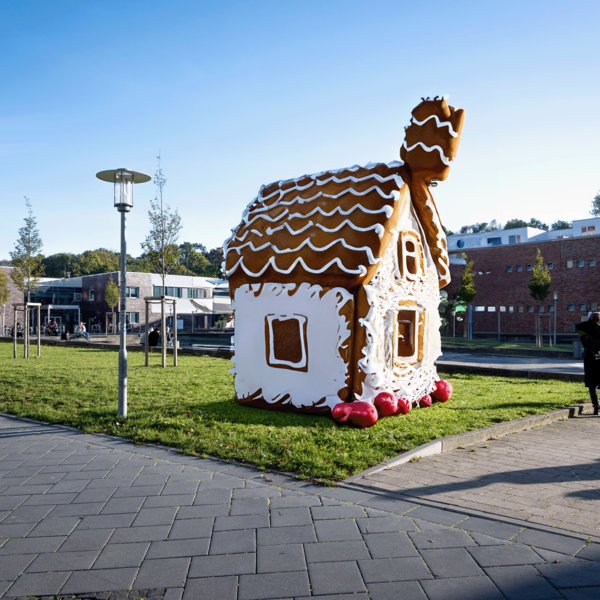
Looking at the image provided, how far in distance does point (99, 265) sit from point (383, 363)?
85.5 meters

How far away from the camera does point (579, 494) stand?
207 inches

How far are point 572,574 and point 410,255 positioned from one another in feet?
21.8

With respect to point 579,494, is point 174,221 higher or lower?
higher

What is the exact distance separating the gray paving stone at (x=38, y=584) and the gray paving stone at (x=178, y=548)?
591 millimetres

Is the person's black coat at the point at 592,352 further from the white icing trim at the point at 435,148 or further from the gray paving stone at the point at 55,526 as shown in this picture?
the gray paving stone at the point at 55,526

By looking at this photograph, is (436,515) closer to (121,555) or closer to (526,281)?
(121,555)

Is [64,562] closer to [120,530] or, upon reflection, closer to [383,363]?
[120,530]

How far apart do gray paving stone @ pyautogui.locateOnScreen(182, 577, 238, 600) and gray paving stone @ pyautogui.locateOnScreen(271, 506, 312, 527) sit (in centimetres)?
92

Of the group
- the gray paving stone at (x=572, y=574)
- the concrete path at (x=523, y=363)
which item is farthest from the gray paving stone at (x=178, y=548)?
the concrete path at (x=523, y=363)

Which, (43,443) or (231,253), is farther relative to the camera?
(231,253)

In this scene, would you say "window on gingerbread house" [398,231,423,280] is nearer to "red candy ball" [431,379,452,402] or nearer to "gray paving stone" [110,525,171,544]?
"red candy ball" [431,379,452,402]

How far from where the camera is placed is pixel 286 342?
916 cm

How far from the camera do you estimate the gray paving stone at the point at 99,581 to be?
345 centimetres

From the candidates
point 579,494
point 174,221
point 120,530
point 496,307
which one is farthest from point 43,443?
point 496,307
